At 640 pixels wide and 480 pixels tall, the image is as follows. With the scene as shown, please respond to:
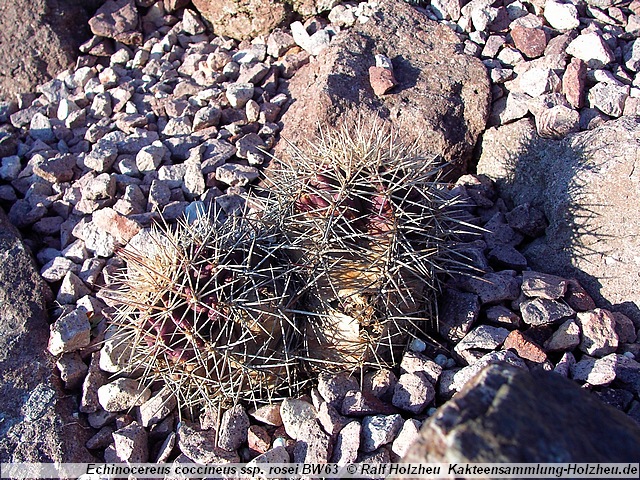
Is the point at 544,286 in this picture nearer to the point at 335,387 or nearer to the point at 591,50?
the point at 335,387

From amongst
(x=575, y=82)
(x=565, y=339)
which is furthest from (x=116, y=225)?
(x=575, y=82)

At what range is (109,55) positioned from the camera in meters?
5.31

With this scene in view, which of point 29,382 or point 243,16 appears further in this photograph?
point 243,16

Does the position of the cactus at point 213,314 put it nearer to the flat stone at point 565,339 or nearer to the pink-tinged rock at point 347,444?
the pink-tinged rock at point 347,444

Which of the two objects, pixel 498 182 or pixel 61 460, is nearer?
pixel 61 460

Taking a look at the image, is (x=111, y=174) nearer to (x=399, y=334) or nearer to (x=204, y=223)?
(x=204, y=223)

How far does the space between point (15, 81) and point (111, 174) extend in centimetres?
176

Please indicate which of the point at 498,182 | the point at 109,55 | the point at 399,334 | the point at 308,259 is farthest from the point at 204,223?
the point at 109,55

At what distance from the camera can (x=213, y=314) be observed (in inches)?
96.4

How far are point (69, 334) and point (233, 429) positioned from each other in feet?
3.53

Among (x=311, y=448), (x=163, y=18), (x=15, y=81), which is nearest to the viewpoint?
(x=311, y=448)

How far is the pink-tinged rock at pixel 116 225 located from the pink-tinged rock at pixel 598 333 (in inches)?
101

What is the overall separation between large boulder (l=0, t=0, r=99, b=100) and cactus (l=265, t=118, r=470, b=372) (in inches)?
133

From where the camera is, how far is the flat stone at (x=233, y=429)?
2652mm
